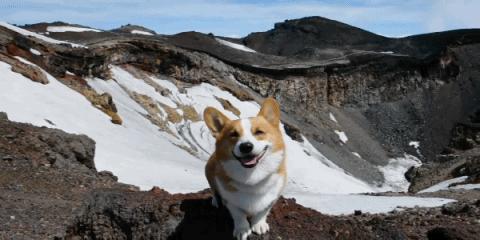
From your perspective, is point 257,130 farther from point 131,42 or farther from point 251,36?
point 251,36

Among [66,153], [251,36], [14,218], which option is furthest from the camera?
[251,36]

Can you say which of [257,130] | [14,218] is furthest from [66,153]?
[257,130]

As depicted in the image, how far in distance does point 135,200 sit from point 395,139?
6642 cm

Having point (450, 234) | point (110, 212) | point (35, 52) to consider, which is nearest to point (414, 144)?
point (35, 52)

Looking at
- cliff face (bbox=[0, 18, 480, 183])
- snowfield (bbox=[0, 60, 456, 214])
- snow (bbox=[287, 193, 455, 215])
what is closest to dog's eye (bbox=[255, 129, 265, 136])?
snow (bbox=[287, 193, 455, 215])

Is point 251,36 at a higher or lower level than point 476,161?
higher

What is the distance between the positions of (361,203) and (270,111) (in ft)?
33.3

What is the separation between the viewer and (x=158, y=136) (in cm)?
4044

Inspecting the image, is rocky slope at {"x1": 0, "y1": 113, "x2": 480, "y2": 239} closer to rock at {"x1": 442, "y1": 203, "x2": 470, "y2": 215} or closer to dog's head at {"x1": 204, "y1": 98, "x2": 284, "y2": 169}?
rock at {"x1": 442, "y1": 203, "x2": 470, "y2": 215}

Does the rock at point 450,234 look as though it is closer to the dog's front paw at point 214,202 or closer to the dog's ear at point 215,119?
the dog's front paw at point 214,202

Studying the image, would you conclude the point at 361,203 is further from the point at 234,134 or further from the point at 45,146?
the point at 234,134

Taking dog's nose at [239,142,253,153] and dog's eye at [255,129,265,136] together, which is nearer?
dog's nose at [239,142,253,153]

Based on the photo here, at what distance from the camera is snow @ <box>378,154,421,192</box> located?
2132 inches

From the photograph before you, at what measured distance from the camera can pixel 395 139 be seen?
72.7 m
